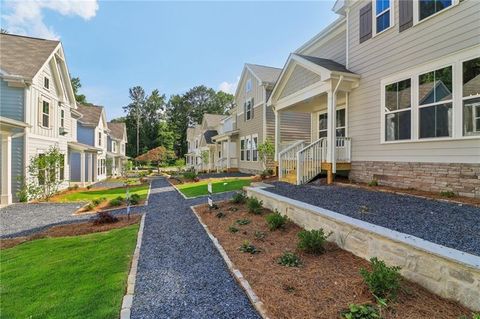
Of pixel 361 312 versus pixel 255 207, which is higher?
pixel 255 207

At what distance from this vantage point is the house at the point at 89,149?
21094 mm

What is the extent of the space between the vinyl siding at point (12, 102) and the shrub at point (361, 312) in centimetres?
1644

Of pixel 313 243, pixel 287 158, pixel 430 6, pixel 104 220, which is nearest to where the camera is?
pixel 313 243

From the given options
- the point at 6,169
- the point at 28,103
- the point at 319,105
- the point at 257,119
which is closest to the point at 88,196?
the point at 6,169

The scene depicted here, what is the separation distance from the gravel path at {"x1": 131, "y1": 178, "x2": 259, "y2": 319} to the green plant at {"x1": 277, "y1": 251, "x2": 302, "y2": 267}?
3.04 ft

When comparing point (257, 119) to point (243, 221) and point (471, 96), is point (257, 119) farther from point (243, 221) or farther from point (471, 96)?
point (471, 96)

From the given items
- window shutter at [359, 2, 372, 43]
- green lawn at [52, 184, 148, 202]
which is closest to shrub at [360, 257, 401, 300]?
window shutter at [359, 2, 372, 43]

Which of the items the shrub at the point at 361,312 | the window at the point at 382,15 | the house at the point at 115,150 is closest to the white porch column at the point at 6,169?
the shrub at the point at 361,312

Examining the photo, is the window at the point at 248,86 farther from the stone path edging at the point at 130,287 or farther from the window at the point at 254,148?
the stone path edging at the point at 130,287

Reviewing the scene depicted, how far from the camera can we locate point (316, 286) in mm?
3484

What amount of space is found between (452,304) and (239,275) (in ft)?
8.76

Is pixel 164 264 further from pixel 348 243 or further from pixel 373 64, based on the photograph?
pixel 373 64

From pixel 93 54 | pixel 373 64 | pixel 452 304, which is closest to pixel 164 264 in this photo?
pixel 452 304

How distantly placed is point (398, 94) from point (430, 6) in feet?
8.09
